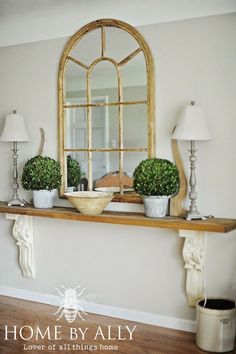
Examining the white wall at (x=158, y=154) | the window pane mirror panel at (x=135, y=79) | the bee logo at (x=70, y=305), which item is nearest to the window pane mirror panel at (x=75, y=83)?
the white wall at (x=158, y=154)

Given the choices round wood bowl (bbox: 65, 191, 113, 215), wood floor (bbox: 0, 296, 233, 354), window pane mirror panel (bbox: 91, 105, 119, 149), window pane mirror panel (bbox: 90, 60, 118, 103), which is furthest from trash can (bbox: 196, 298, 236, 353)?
window pane mirror panel (bbox: 90, 60, 118, 103)

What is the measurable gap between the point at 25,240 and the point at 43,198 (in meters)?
0.50

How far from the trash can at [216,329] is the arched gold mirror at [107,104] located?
0.95 metres

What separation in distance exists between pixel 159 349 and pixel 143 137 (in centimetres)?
143

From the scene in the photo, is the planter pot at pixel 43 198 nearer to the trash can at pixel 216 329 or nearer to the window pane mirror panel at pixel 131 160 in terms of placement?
the window pane mirror panel at pixel 131 160

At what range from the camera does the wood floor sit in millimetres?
3064

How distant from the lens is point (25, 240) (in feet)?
13.0

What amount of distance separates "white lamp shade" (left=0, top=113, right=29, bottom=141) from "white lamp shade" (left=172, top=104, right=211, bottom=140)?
134 cm

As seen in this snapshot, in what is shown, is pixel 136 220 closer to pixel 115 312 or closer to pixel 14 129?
pixel 115 312

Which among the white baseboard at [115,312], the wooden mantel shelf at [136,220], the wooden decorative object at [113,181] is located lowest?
the white baseboard at [115,312]

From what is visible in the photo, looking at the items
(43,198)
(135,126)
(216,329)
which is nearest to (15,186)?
(43,198)

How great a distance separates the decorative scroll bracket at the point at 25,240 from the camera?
3.95m

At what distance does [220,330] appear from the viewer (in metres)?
2.99

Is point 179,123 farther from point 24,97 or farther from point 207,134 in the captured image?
point 24,97
